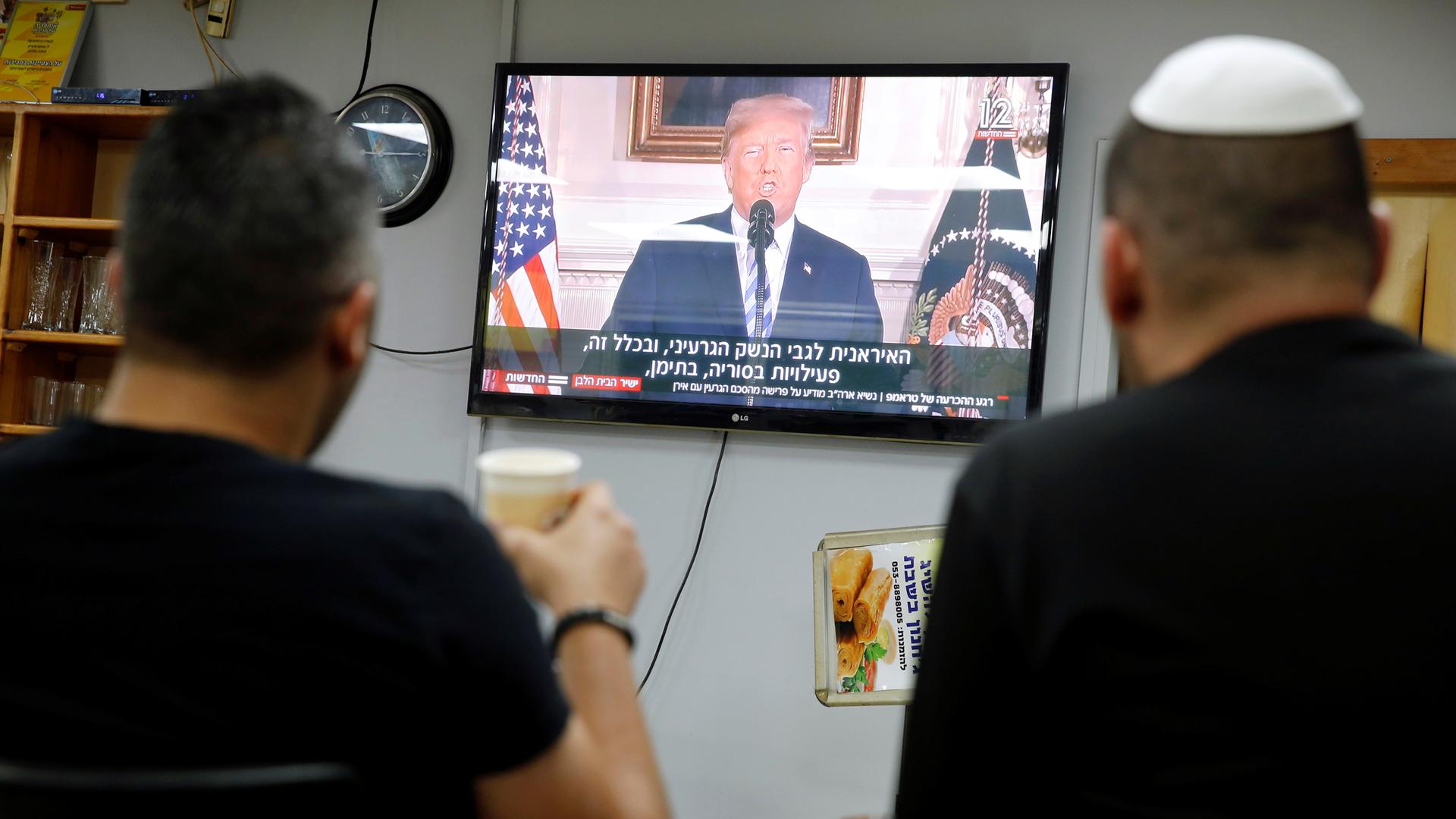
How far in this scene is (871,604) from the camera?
2.32 meters

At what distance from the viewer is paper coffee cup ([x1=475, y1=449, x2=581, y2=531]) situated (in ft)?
3.50

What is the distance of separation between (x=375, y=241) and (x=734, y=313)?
211 cm

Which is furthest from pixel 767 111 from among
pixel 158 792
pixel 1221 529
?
pixel 158 792

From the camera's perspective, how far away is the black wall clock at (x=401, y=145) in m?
3.31

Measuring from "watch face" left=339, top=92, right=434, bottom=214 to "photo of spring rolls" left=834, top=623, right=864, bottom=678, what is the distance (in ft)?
6.13

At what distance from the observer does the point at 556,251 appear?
10.3ft

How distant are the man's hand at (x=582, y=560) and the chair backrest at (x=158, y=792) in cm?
32

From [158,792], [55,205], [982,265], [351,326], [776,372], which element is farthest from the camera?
[55,205]

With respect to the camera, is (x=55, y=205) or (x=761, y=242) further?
(x=55, y=205)

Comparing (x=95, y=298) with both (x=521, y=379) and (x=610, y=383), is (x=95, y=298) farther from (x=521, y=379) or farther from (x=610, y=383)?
(x=610, y=383)

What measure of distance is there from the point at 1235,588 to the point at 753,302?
230 cm

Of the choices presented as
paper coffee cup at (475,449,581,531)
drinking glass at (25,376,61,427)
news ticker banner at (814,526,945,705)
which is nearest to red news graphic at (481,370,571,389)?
news ticker banner at (814,526,945,705)

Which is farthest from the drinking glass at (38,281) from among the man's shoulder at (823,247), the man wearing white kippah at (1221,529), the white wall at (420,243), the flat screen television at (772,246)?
the man wearing white kippah at (1221,529)

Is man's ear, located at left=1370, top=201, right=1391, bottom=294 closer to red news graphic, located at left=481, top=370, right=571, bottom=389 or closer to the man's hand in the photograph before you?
the man's hand
